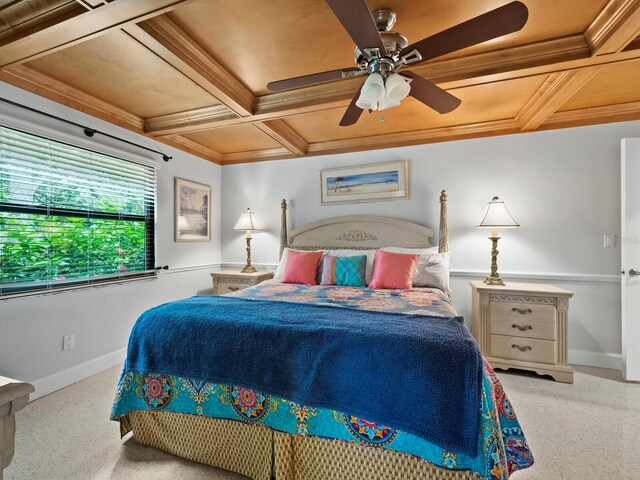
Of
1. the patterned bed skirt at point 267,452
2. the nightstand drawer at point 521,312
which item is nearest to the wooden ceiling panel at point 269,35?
the patterned bed skirt at point 267,452

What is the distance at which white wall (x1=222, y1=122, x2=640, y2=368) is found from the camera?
9.55 ft

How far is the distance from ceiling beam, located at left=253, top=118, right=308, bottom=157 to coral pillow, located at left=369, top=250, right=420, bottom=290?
1.71m

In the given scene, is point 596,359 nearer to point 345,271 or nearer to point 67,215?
point 345,271

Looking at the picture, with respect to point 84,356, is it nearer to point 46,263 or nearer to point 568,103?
point 46,263

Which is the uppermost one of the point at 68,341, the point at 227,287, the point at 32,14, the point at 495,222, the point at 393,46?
the point at 32,14

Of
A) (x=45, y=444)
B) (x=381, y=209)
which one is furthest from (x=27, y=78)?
(x=381, y=209)

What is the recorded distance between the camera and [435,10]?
5.56 ft

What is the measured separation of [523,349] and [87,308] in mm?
3840

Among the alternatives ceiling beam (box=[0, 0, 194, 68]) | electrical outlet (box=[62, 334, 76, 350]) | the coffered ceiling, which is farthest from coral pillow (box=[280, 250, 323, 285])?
ceiling beam (box=[0, 0, 194, 68])

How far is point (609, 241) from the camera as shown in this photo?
9.50ft

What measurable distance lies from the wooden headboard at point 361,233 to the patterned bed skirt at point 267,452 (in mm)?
2378

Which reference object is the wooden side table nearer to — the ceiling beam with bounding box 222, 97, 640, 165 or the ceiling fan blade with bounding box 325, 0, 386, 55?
the ceiling fan blade with bounding box 325, 0, 386, 55

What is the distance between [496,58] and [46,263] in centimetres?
363

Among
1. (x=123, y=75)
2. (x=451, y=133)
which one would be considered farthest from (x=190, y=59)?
(x=451, y=133)
